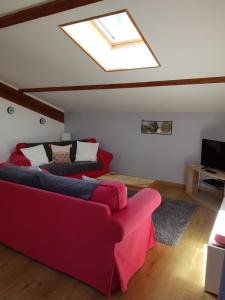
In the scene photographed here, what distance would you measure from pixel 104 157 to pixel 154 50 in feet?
9.54

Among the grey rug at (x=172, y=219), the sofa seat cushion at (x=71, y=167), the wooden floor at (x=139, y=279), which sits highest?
the sofa seat cushion at (x=71, y=167)

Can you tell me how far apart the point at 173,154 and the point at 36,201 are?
340cm

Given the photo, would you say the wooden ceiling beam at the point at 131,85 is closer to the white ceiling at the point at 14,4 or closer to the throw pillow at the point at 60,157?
the throw pillow at the point at 60,157

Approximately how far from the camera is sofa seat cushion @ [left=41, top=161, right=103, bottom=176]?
4.56m

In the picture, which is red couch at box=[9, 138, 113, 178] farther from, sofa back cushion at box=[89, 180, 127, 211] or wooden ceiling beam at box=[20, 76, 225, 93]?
sofa back cushion at box=[89, 180, 127, 211]

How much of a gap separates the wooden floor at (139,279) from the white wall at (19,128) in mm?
2961

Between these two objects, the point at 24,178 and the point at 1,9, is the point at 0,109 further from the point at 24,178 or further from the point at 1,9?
the point at 24,178

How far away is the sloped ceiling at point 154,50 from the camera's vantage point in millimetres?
2248

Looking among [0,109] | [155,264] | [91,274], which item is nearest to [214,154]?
[155,264]

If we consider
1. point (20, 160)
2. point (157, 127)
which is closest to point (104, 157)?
point (157, 127)

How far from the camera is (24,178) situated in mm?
2320

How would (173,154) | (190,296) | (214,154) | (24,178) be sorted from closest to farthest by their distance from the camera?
(190,296)
(24,178)
(214,154)
(173,154)

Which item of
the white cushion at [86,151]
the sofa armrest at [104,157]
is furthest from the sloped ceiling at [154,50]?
the sofa armrest at [104,157]

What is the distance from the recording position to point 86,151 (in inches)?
209
